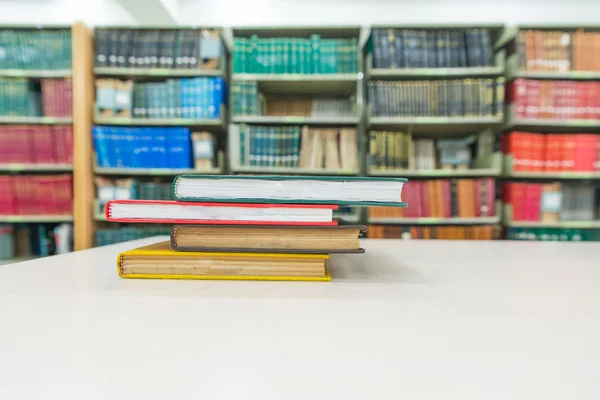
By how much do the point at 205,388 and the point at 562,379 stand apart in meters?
0.20

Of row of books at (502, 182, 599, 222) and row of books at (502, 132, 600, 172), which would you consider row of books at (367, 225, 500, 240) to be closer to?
row of books at (502, 182, 599, 222)

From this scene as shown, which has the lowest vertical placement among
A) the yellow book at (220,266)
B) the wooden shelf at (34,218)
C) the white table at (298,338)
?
the wooden shelf at (34,218)

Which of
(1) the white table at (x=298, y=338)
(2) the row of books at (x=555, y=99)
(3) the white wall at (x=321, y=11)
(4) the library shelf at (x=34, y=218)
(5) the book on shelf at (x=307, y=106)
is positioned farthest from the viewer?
(3) the white wall at (x=321, y=11)

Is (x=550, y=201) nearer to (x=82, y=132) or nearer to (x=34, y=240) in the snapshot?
(x=82, y=132)

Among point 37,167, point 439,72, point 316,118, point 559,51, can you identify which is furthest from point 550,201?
point 37,167

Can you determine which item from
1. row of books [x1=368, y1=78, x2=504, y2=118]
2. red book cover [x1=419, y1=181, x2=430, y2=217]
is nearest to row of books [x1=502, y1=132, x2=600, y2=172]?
row of books [x1=368, y1=78, x2=504, y2=118]

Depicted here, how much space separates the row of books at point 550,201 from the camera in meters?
2.14

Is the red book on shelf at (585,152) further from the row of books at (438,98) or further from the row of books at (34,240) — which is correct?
the row of books at (34,240)

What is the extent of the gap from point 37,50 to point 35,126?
1.60 feet

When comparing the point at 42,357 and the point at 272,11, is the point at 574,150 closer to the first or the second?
the point at 272,11

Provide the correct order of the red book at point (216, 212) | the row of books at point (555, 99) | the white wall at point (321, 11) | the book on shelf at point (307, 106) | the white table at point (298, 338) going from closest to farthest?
the white table at point (298, 338), the red book at point (216, 212), the row of books at point (555, 99), the book on shelf at point (307, 106), the white wall at point (321, 11)

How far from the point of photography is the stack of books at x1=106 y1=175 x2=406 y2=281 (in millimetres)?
416

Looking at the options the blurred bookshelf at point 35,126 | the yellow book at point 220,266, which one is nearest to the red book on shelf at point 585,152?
the yellow book at point 220,266

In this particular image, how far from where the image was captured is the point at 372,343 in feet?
0.80
